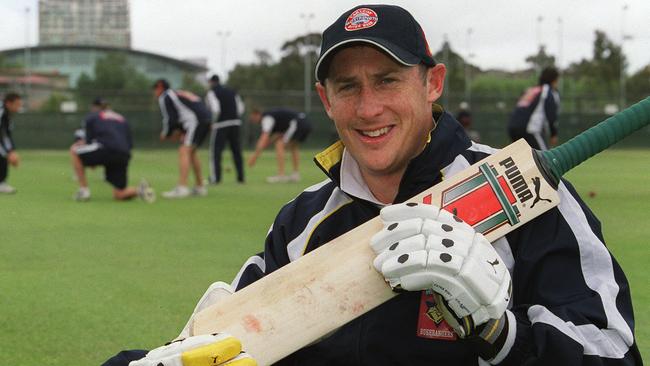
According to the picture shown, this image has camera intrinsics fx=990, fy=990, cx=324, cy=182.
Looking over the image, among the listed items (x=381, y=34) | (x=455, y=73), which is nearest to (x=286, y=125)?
(x=381, y=34)

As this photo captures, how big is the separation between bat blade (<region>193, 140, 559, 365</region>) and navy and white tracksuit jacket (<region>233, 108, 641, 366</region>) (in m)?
0.08

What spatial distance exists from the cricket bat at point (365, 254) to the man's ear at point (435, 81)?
0.30 meters

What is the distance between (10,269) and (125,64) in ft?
260

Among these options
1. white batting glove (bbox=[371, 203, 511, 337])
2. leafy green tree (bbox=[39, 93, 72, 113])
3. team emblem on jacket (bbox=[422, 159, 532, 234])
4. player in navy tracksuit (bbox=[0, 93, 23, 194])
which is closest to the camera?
white batting glove (bbox=[371, 203, 511, 337])

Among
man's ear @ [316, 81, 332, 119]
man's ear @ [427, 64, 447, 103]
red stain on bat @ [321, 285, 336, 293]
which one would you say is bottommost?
red stain on bat @ [321, 285, 336, 293]

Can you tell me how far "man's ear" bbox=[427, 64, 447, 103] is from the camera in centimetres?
301

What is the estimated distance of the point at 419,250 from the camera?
2.35 metres

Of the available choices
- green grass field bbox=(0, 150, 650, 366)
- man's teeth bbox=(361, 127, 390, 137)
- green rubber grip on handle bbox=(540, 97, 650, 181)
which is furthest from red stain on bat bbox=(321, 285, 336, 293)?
green grass field bbox=(0, 150, 650, 366)

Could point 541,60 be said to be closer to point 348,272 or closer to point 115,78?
point 115,78

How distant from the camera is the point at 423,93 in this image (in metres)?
2.97

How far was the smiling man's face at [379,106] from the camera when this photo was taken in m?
2.90

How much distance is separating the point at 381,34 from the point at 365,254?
2.05 ft

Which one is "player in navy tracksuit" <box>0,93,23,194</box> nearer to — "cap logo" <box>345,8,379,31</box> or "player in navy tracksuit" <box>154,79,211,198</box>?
"player in navy tracksuit" <box>154,79,211,198</box>

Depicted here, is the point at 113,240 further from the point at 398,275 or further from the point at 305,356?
the point at 398,275
